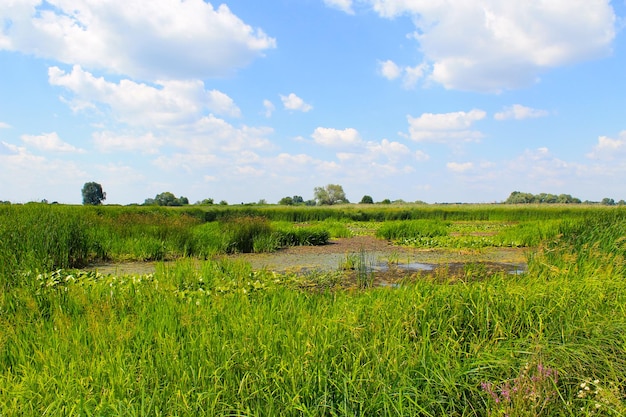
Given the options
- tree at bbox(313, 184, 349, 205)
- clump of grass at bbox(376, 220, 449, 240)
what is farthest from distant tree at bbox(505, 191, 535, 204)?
clump of grass at bbox(376, 220, 449, 240)

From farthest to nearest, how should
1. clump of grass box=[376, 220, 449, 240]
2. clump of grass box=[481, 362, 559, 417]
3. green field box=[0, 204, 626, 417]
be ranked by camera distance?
clump of grass box=[376, 220, 449, 240]
green field box=[0, 204, 626, 417]
clump of grass box=[481, 362, 559, 417]

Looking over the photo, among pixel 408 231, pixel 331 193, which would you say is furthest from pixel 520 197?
pixel 408 231

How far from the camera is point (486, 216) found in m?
33.9

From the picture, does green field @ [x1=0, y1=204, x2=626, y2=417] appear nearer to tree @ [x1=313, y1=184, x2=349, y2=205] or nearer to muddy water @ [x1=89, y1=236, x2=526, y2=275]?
muddy water @ [x1=89, y1=236, x2=526, y2=275]

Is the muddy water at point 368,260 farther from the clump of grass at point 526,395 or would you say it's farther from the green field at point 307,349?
the clump of grass at point 526,395

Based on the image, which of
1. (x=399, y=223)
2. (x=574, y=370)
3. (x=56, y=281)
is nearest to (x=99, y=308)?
(x=56, y=281)

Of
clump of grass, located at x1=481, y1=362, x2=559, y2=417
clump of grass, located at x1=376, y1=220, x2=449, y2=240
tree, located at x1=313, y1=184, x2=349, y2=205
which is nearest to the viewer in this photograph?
clump of grass, located at x1=481, y1=362, x2=559, y2=417

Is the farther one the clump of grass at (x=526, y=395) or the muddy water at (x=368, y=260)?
A: the muddy water at (x=368, y=260)

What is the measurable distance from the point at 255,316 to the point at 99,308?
5.55ft


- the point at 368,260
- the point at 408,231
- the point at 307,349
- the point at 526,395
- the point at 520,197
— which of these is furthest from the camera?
the point at 520,197

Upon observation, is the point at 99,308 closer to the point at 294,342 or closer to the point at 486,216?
the point at 294,342

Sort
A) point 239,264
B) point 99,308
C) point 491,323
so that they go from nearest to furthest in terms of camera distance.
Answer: point 491,323
point 99,308
point 239,264

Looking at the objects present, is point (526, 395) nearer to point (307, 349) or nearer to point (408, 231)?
point (307, 349)

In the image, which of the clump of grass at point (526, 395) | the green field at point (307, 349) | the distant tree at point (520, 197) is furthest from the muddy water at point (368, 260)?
the distant tree at point (520, 197)
